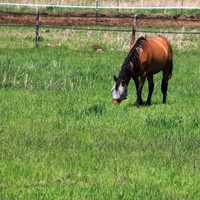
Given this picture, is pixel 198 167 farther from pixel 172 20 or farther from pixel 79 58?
pixel 172 20

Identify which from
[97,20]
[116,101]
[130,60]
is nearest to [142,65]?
[130,60]

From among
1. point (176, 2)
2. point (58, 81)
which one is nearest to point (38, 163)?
point (58, 81)

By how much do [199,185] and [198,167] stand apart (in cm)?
97

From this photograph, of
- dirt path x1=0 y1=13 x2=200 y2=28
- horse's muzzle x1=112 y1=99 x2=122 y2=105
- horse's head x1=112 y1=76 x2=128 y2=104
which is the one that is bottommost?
dirt path x1=0 y1=13 x2=200 y2=28

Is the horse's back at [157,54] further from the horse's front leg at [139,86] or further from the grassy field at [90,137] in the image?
the grassy field at [90,137]

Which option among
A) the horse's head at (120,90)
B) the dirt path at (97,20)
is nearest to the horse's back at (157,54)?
the horse's head at (120,90)

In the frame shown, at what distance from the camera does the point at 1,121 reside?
12.7 metres

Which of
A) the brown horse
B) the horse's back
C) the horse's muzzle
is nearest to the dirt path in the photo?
the horse's back

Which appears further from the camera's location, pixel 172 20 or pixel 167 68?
pixel 172 20

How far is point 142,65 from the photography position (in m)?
15.4

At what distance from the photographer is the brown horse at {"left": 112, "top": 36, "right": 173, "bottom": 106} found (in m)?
14.9

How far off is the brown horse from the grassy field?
40 centimetres

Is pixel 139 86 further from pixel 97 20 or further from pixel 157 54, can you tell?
pixel 97 20

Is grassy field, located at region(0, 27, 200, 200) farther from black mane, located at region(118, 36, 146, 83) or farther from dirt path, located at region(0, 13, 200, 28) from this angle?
dirt path, located at region(0, 13, 200, 28)
